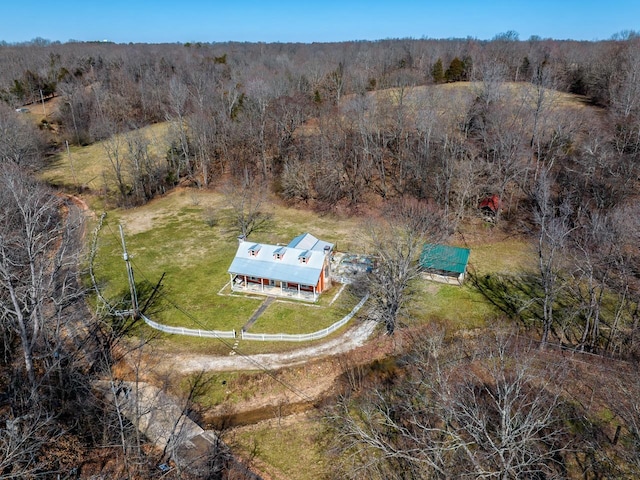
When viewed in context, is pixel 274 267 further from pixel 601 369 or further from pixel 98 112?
pixel 98 112

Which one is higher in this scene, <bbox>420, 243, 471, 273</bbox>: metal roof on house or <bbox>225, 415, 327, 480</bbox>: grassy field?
<bbox>420, 243, 471, 273</bbox>: metal roof on house

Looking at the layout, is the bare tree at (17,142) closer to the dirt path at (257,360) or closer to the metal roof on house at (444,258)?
the dirt path at (257,360)

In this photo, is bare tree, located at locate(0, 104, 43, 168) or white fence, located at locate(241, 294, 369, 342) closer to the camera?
white fence, located at locate(241, 294, 369, 342)

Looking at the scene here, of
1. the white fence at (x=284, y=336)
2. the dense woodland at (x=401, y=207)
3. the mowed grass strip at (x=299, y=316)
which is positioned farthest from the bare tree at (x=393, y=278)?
the white fence at (x=284, y=336)

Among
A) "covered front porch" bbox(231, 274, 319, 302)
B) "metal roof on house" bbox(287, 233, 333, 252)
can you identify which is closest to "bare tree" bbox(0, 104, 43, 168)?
"covered front porch" bbox(231, 274, 319, 302)

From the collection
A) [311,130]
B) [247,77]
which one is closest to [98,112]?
[247,77]

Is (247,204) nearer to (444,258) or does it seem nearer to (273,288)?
(273,288)

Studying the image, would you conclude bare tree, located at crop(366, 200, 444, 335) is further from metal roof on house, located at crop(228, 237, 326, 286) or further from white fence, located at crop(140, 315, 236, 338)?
white fence, located at crop(140, 315, 236, 338)
